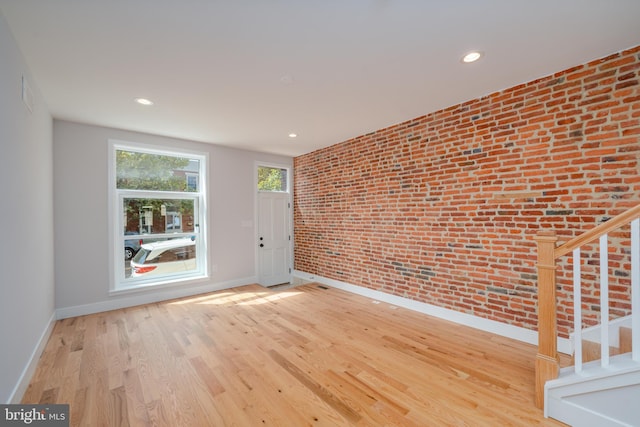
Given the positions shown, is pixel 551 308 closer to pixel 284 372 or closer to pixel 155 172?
pixel 284 372

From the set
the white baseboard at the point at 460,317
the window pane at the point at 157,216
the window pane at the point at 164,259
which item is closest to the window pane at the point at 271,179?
the window pane at the point at 157,216

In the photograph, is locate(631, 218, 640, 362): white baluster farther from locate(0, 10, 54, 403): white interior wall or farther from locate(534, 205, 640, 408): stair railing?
locate(0, 10, 54, 403): white interior wall

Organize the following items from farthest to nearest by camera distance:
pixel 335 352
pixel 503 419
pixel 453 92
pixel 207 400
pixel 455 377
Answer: pixel 453 92, pixel 335 352, pixel 455 377, pixel 207 400, pixel 503 419

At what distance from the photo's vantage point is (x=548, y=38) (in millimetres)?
1905

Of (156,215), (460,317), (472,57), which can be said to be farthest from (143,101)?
(460,317)

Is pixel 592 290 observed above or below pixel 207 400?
above

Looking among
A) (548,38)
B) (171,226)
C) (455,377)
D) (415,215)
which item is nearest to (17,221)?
(171,226)

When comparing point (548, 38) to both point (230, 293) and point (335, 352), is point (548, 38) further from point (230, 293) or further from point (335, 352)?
point (230, 293)

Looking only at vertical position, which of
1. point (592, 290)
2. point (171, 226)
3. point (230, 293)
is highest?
point (171, 226)

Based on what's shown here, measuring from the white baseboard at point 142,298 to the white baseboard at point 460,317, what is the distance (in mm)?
2184

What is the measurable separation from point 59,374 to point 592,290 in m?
4.59

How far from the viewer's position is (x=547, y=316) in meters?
1.71

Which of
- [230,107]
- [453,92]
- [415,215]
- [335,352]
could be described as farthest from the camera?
[415,215]

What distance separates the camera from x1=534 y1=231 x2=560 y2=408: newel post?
1.68 m
